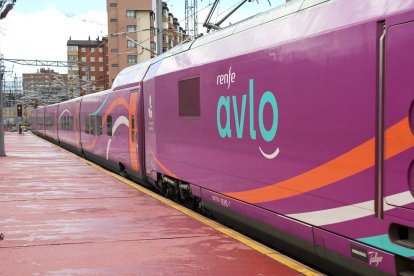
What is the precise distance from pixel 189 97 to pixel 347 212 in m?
3.68

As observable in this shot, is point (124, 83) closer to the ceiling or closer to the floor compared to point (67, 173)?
closer to the ceiling

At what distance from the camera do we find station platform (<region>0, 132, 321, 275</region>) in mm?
4898

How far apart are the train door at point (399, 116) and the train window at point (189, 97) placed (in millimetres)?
3632

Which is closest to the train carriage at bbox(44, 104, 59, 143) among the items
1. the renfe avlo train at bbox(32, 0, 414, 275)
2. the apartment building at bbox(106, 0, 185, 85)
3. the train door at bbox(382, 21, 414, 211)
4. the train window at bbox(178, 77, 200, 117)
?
the train window at bbox(178, 77, 200, 117)

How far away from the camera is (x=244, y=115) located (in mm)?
5516

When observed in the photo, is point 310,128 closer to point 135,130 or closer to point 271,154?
point 271,154

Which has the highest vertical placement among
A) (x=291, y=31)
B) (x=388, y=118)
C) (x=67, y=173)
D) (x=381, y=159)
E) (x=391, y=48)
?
(x=291, y=31)

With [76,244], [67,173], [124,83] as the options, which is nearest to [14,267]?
[76,244]

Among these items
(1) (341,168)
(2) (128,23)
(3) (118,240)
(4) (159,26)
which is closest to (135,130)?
(3) (118,240)

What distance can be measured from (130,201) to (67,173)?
576 cm

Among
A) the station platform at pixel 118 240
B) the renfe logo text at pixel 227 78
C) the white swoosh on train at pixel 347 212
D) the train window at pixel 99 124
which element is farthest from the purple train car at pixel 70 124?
the white swoosh on train at pixel 347 212

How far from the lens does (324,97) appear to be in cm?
416

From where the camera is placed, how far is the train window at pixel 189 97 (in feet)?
22.6

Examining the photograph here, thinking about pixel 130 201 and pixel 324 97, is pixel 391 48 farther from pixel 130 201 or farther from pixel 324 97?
pixel 130 201
